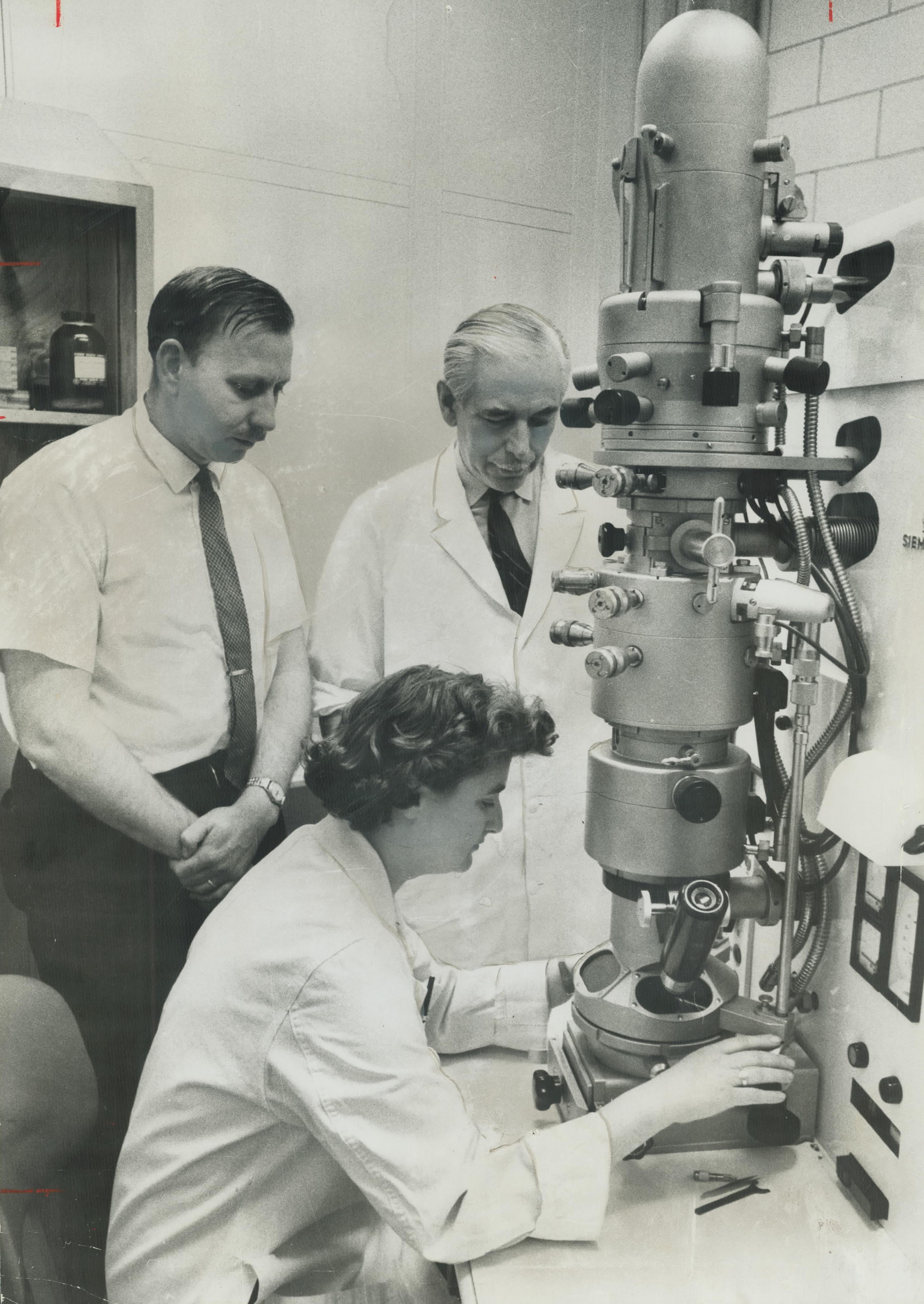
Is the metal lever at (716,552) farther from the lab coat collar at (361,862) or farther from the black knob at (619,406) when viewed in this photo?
the lab coat collar at (361,862)

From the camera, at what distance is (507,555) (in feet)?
4.49

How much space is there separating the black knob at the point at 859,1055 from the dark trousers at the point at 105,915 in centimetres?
79

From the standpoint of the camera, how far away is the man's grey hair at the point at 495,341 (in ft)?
4.33

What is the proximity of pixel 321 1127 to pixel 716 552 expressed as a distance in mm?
760

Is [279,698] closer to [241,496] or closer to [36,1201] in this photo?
[241,496]

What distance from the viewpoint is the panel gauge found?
1139mm

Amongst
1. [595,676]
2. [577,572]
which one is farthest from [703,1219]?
[577,572]

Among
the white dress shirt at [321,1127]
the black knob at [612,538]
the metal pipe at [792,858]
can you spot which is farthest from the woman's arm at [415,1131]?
the black knob at [612,538]

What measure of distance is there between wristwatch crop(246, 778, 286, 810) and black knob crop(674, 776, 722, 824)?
1.82 ft

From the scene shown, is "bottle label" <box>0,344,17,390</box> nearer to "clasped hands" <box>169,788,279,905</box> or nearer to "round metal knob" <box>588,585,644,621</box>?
"clasped hands" <box>169,788,279,905</box>

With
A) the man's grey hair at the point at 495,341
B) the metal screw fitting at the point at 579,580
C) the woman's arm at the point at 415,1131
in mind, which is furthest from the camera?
the man's grey hair at the point at 495,341

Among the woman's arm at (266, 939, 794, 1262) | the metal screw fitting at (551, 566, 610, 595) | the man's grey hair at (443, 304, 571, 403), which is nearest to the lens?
the woman's arm at (266, 939, 794, 1262)

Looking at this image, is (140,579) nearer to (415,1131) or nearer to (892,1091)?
(415,1131)

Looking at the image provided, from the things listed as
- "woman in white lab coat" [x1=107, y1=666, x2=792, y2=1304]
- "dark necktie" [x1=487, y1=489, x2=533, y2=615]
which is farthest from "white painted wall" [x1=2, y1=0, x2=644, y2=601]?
"woman in white lab coat" [x1=107, y1=666, x2=792, y2=1304]
